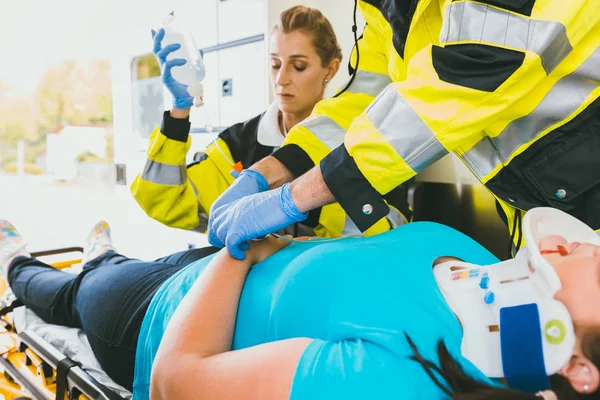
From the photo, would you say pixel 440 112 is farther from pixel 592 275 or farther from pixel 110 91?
pixel 110 91

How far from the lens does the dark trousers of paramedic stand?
1.28 m

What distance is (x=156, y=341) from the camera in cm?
112

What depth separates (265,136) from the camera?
2.20m

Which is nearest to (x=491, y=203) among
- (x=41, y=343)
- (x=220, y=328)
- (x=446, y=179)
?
(x=446, y=179)

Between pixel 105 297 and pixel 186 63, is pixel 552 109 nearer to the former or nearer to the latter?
pixel 105 297

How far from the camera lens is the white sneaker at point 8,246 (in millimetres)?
1988

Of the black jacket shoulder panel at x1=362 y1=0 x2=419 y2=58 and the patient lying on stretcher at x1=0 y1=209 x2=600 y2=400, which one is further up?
the black jacket shoulder panel at x1=362 y1=0 x2=419 y2=58

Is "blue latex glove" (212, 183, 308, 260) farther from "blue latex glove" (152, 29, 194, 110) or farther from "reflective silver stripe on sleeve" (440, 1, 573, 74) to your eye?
"blue latex glove" (152, 29, 194, 110)

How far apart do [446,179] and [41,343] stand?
1796mm

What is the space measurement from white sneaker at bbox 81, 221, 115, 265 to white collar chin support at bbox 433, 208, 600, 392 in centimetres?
154

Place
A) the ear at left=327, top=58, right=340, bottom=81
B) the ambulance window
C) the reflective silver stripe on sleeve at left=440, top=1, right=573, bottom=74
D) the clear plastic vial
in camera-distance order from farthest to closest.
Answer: the ambulance window
the ear at left=327, top=58, right=340, bottom=81
the clear plastic vial
the reflective silver stripe on sleeve at left=440, top=1, right=573, bottom=74

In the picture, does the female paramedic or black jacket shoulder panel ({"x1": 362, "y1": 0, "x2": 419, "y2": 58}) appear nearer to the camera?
black jacket shoulder panel ({"x1": 362, "y1": 0, "x2": 419, "y2": 58})

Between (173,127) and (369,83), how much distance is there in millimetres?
847

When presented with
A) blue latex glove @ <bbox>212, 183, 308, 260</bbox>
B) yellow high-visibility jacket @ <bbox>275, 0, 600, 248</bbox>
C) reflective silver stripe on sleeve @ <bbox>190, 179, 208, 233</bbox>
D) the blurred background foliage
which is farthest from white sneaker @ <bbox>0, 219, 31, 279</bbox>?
the blurred background foliage
